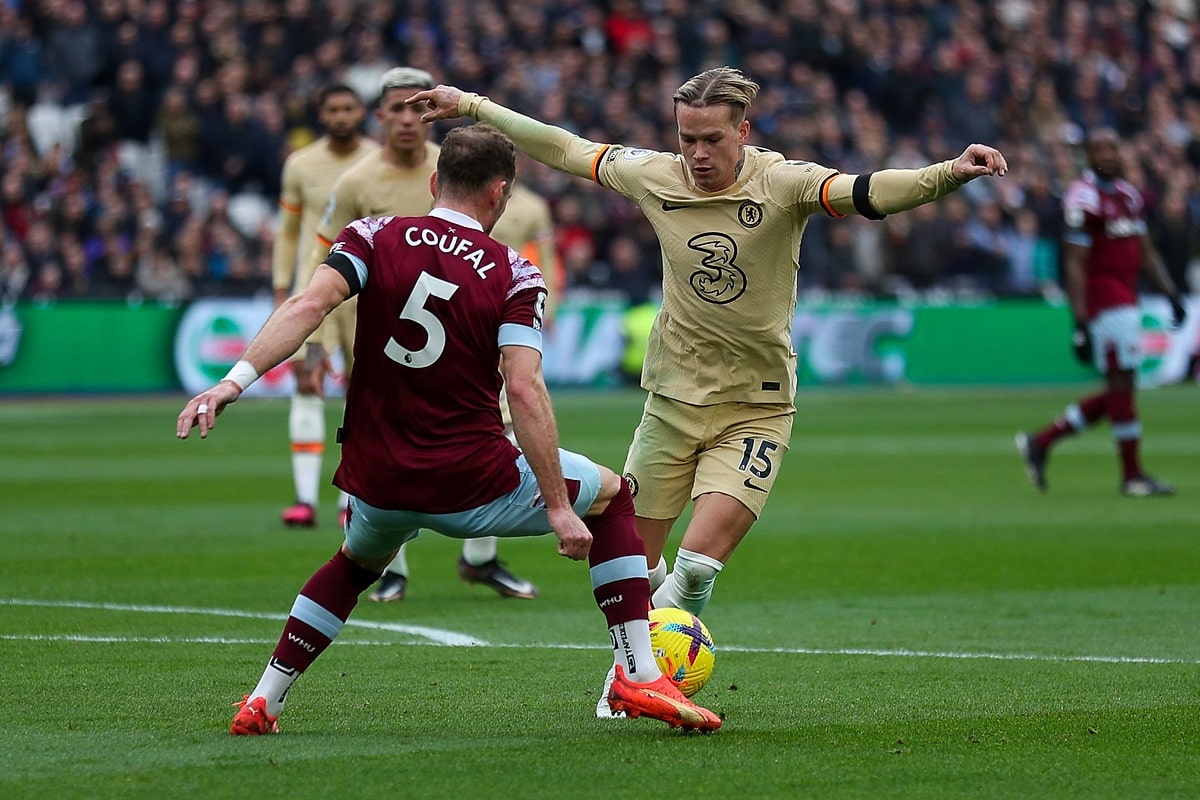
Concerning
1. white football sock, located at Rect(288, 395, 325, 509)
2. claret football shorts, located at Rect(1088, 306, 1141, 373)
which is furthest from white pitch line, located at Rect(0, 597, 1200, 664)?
claret football shorts, located at Rect(1088, 306, 1141, 373)

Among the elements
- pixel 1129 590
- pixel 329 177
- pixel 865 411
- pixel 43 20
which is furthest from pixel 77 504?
pixel 43 20

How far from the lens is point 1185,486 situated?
1594 centimetres

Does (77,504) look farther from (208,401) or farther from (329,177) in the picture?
(208,401)

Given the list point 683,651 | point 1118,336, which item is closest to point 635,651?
point 683,651

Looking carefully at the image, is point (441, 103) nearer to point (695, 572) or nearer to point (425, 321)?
point (425, 321)

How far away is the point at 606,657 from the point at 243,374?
2757mm

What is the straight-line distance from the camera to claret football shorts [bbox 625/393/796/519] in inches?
283

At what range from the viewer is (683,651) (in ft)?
22.0

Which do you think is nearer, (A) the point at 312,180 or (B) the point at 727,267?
(B) the point at 727,267

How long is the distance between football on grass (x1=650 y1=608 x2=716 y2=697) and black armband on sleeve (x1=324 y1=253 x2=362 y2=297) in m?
1.61

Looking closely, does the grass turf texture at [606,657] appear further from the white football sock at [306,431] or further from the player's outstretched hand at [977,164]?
the player's outstretched hand at [977,164]

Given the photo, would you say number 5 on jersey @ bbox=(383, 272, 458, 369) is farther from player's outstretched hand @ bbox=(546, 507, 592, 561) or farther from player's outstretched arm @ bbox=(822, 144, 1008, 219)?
player's outstretched arm @ bbox=(822, 144, 1008, 219)

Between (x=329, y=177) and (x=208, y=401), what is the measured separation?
21.4ft

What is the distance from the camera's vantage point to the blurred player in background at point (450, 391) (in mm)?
5914
